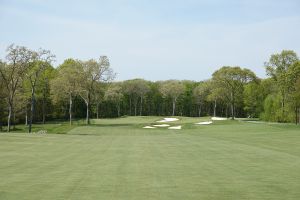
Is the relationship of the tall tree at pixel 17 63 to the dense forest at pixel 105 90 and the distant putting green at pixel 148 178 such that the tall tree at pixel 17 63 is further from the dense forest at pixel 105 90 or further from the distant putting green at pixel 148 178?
the distant putting green at pixel 148 178

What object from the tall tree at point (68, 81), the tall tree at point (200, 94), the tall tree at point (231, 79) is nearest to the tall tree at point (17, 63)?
the tall tree at point (68, 81)

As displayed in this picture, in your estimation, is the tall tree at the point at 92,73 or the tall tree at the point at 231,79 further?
the tall tree at the point at 231,79

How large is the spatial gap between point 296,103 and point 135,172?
49.3 metres

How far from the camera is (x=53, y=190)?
10.1 metres

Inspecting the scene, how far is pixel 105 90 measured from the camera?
8762 cm

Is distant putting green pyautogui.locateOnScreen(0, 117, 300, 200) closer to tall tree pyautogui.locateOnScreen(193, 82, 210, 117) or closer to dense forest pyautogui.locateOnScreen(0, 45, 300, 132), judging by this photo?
dense forest pyautogui.locateOnScreen(0, 45, 300, 132)

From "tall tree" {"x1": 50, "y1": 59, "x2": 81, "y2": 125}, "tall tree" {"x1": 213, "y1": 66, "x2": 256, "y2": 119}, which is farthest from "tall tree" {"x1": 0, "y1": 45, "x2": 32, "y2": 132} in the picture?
"tall tree" {"x1": 213, "y1": 66, "x2": 256, "y2": 119}

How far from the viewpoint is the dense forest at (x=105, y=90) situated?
2349 inches

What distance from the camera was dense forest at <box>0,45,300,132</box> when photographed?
59.7 metres

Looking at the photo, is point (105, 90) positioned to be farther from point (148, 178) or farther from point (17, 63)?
point (148, 178)

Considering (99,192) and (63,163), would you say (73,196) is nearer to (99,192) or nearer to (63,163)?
(99,192)

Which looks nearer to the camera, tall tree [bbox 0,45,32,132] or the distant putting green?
the distant putting green

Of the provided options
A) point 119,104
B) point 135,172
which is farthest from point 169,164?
point 119,104

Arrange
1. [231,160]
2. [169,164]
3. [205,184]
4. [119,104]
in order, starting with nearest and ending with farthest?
1. [205,184]
2. [169,164]
3. [231,160]
4. [119,104]
